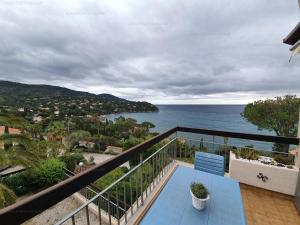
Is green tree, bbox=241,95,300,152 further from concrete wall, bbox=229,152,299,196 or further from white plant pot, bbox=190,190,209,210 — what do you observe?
white plant pot, bbox=190,190,209,210

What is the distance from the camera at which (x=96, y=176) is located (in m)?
1.27

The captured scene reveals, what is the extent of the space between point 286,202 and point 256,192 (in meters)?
0.45

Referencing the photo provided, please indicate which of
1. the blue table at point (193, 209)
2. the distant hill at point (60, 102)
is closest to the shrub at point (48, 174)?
the blue table at point (193, 209)

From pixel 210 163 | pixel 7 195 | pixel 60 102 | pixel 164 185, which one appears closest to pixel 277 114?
pixel 210 163

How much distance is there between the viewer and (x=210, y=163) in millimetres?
2650

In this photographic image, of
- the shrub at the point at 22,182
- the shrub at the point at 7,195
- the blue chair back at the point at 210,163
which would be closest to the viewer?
the blue chair back at the point at 210,163

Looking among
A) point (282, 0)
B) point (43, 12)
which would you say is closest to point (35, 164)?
point (43, 12)

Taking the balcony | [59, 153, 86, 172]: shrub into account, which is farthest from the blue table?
[59, 153, 86, 172]: shrub

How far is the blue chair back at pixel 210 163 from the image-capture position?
2578 millimetres

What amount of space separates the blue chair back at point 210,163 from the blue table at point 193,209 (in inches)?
17.3

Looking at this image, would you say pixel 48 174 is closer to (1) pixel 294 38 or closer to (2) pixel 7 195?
(2) pixel 7 195

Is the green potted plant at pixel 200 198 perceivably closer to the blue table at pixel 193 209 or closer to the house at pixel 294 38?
the blue table at pixel 193 209

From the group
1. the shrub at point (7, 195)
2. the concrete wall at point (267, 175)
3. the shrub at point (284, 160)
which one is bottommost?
the shrub at point (7, 195)

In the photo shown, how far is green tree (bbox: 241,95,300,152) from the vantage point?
13016mm
